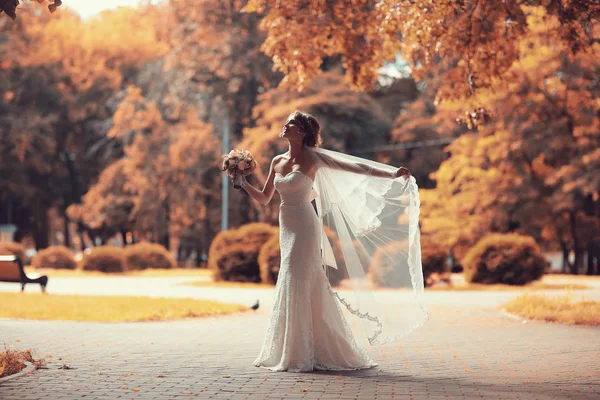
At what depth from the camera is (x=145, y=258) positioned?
43.7m

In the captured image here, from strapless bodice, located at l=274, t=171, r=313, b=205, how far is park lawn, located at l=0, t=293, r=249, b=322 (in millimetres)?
6964

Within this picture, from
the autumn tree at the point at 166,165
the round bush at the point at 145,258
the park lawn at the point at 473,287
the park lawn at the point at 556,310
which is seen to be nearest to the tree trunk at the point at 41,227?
the autumn tree at the point at 166,165

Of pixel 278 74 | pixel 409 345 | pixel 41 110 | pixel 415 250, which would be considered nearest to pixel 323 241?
pixel 415 250

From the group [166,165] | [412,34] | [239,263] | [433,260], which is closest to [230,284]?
[239,263]

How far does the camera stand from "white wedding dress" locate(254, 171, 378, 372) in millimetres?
9750

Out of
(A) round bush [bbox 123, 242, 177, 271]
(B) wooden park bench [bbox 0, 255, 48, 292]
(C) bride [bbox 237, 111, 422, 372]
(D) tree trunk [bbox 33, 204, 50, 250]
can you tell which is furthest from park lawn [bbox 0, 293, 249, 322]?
(D) tree trunk [bbox 33, 204, 50, 250]

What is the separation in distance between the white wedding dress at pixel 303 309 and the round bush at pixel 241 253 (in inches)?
785

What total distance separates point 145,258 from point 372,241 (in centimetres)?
Answer: 3376

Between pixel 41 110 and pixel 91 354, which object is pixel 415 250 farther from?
pixel 41 110

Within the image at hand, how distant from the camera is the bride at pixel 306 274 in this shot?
9.79 metres

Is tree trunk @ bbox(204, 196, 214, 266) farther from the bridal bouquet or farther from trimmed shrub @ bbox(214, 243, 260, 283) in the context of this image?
the bridal bouquet

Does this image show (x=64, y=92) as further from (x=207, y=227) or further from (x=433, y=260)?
(x=433, y=260)

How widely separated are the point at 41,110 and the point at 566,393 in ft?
175

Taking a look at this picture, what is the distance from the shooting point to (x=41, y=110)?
58281 mm
